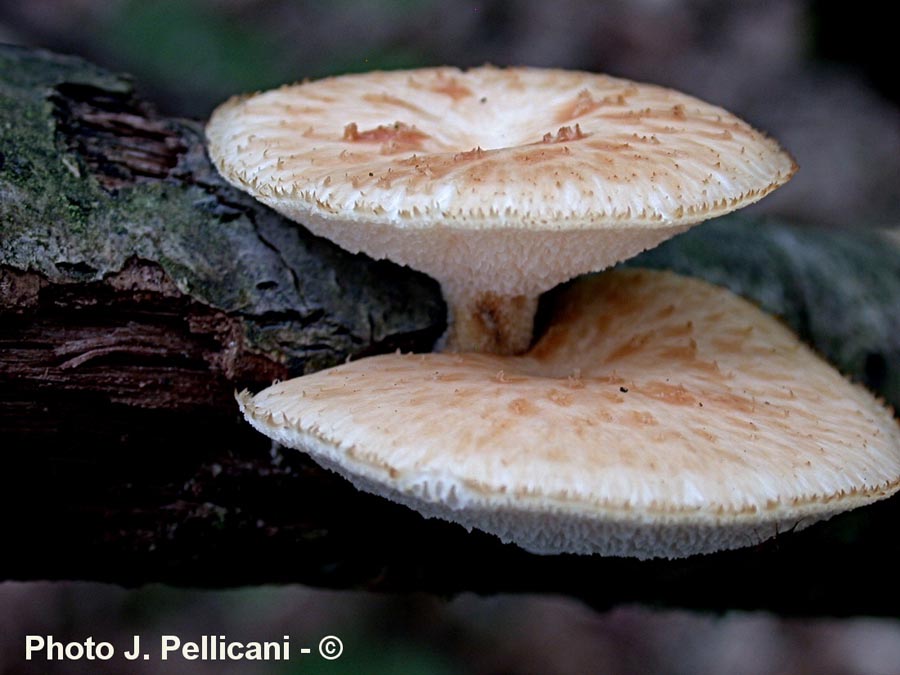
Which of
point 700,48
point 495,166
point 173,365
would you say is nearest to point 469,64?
point 700,48

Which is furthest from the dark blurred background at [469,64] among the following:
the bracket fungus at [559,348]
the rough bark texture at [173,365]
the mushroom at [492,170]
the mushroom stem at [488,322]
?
the mushroom at [492,170]

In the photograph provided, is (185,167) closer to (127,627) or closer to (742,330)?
(742,330)

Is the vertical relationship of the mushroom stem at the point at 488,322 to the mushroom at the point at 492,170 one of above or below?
below

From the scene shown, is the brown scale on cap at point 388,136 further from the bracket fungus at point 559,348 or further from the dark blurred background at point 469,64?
the dark blurred background at point 469,64

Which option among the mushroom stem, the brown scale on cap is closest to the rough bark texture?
the mushroom stem

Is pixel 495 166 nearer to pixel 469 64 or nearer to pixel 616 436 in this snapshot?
pixel 616 436

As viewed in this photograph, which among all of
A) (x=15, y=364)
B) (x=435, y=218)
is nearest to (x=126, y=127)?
(x=15, y=364)

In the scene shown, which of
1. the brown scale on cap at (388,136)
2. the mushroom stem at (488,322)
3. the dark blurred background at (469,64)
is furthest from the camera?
the dark blurred background at (469,64)
